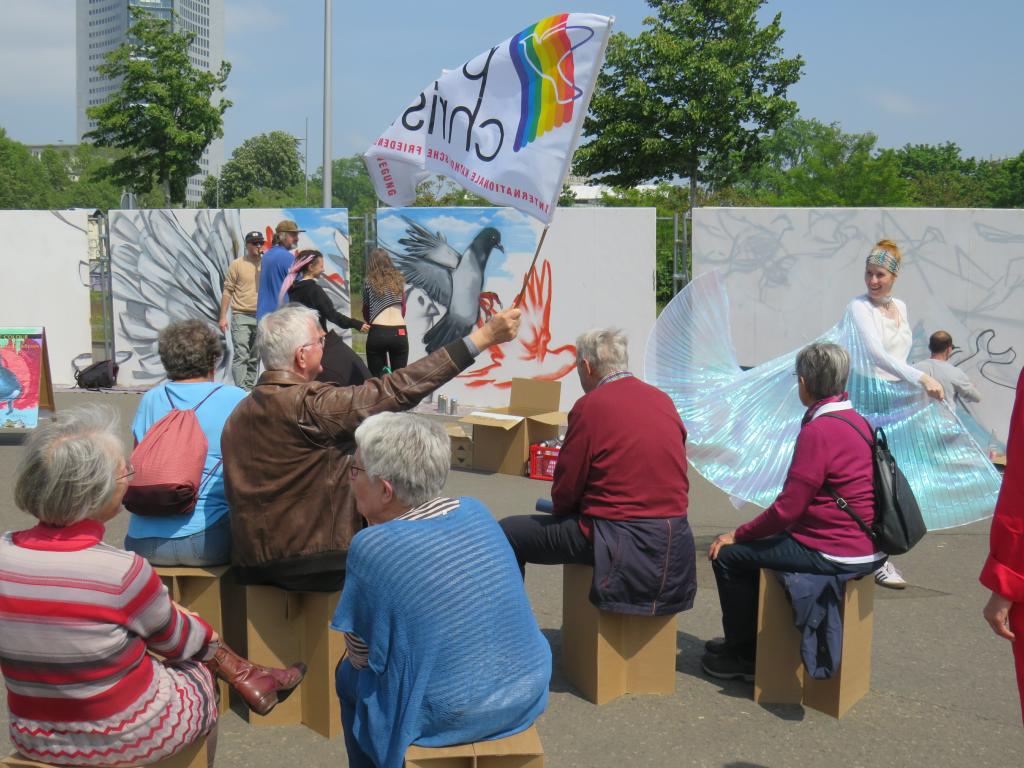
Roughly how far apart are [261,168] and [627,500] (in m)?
83.3

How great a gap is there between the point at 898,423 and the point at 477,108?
2780 mm

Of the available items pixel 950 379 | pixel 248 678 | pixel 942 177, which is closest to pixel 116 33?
pixel 942 177

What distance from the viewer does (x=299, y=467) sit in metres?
3.78

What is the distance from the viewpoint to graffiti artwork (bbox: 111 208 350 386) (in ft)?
43.4

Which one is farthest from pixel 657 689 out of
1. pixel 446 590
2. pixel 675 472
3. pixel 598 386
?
pixel 446 590

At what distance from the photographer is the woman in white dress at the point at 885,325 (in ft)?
19.0

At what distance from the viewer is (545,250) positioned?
11320 millimetres

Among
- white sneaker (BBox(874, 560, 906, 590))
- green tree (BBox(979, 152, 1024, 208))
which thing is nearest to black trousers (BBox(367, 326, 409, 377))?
white sneaker (BBox(874, 560, 906, 590))

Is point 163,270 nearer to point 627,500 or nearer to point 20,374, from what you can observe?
point 20,374

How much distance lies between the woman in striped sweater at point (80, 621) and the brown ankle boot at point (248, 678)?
0.69 m

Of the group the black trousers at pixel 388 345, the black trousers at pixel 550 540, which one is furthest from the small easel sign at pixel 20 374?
the black trousers at pixel 550 540

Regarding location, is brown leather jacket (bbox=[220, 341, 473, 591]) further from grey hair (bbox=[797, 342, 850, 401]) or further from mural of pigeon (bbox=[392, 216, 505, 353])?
mural of pigeon (bbox=[392, 216, 505, 353])

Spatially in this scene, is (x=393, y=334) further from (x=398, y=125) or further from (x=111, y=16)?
(x=111, y=16)

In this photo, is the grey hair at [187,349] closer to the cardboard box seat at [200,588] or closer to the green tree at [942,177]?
the cardboard box seat at [200,588]
